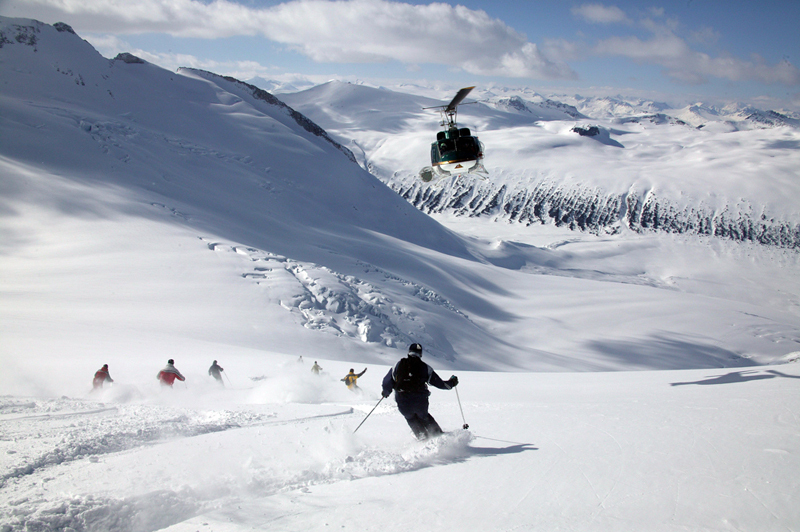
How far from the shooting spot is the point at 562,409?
26.4 ft

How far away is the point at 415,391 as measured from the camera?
657 centimetres

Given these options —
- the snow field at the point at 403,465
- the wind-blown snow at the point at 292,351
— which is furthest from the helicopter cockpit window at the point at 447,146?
the snow field at the point at 403,465

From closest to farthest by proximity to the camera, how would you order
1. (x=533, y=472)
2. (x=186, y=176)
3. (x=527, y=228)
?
(x=533, y=472) → (x=186, y=176) → (x=527, y=228)

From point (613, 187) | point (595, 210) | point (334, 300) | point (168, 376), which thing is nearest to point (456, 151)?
point (334, 300)

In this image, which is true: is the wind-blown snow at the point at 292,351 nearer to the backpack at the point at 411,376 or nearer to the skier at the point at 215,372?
the skier at the point at 215,372

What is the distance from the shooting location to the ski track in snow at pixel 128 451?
12.8 feet

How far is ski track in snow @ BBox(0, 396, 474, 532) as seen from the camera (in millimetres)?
3891

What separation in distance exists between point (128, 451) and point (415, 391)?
11.9 ft

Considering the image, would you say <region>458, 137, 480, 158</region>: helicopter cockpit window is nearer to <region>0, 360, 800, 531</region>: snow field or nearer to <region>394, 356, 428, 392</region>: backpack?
<region>0, 360, 800, 531</region>: snow field

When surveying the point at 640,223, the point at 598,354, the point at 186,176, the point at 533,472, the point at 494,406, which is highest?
the point at 640,223

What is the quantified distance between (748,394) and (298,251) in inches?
1186

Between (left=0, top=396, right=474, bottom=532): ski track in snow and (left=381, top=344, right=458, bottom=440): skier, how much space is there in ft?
0.94

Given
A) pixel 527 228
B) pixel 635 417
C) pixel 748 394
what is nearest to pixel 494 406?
pixel 635 417

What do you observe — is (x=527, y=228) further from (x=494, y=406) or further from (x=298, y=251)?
(x=494, y=406)
